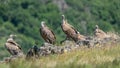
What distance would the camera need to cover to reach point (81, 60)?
78.0 feet

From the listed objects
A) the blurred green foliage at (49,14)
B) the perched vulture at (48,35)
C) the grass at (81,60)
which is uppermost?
the grass at (81,60)

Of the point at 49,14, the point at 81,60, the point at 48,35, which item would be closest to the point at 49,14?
the point at 49,14

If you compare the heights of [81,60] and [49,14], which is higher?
[81,60]

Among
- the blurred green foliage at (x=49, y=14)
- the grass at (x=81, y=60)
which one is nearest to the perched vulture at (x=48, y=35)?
the grass at (x=81, y=60)

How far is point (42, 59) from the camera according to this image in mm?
24922

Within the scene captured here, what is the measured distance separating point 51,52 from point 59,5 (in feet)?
528

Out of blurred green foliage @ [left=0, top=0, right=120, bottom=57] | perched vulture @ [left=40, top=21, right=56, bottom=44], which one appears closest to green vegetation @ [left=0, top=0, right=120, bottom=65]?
blurred green foliage @ [left=0, top=0, right=120, bottom=57]

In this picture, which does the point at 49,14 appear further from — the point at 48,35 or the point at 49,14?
the point at 48,35

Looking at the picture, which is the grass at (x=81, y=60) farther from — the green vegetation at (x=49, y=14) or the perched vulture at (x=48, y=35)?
the green vegetation at (x=49, y=14)

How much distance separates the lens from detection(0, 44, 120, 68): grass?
891 inches

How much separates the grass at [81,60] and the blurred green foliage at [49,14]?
438 ft

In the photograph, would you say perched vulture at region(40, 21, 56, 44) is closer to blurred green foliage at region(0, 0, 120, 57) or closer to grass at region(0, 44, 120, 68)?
grass at region(0, 44, 120, 68)

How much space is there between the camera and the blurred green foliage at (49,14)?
16625 centimetres

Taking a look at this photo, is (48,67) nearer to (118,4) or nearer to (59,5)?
(118,4)
